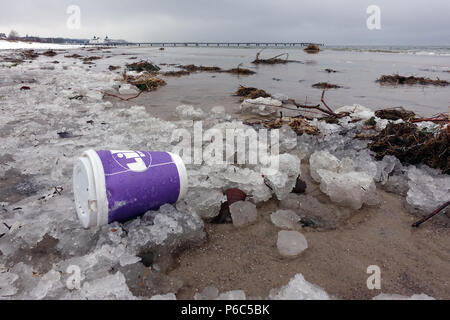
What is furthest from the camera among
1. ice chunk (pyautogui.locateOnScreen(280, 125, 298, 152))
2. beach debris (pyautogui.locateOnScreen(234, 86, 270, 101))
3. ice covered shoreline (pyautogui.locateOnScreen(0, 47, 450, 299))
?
beach debris (pyautogui.locateOnScreen(234, 86, 270, 101))

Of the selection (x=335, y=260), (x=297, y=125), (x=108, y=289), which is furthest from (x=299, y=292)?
(x=297, y=125)

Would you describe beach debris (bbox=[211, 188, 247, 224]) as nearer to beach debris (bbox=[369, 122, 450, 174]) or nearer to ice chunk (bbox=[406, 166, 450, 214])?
ice chunk (bbox=[406, 166, 450, 214])

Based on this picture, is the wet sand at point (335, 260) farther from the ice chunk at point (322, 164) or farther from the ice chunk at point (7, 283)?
the ice chunk at point (7, 283)

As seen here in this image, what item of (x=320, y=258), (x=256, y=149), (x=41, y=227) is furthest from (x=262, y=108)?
(x=41, y=227)

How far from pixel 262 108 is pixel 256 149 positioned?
228 cm

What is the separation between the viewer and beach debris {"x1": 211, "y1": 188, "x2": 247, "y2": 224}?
6.61 ft

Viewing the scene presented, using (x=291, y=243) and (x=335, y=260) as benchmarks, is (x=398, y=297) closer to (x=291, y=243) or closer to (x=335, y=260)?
(x=335, y=260)

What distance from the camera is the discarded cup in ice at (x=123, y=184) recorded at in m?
1.54

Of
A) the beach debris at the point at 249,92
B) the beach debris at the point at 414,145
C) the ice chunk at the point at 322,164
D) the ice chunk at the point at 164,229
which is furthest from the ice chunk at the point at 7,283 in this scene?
the beach debris at the point at 249,92

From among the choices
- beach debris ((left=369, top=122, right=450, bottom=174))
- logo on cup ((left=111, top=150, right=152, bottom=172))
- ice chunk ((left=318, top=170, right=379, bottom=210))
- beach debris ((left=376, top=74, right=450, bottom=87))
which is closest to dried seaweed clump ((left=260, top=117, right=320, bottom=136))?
beach debris ((left=369, top=122, right=450, bottom=174))

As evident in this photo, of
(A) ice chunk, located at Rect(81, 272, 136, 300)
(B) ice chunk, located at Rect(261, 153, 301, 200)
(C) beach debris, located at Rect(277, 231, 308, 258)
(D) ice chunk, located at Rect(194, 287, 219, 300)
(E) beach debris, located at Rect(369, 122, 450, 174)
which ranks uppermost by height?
(E) beach debris, located at Rect(369, 122, 450, 174)

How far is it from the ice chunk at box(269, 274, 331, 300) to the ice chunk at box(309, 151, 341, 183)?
4.33ft

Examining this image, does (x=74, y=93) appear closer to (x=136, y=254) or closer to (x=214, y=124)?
(x=214, y=124)

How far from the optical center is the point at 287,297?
1320 millimetres
